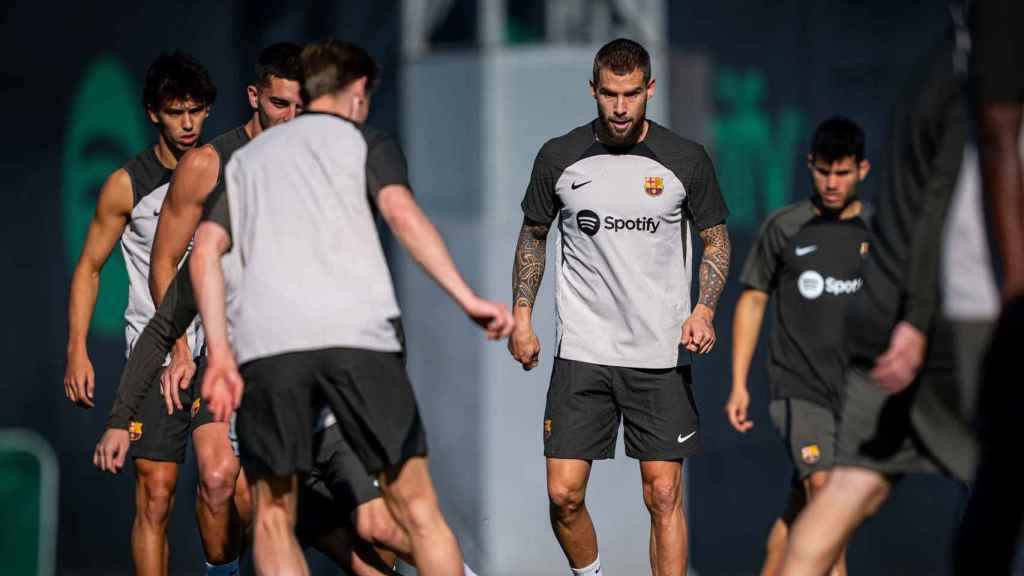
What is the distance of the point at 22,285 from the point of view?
978 cm

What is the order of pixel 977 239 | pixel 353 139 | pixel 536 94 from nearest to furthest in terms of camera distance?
1. pixel 977 239
2. pixel 353 139
3. pixel 536 94

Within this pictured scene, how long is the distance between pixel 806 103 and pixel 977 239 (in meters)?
5.53

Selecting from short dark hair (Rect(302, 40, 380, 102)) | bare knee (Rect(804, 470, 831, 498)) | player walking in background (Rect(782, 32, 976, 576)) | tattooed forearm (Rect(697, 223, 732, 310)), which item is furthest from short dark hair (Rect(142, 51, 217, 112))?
player walking in background (Rect(782, 32, 976, 576))

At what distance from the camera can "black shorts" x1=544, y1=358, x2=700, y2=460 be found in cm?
669

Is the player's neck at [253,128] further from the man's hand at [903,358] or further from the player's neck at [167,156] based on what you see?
the man's hand at [903,358]

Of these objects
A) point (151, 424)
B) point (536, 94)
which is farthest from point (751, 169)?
point (151, 424)

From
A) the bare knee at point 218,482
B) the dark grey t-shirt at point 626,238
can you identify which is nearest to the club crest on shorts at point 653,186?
the dark grey t-shirt at point 626,238

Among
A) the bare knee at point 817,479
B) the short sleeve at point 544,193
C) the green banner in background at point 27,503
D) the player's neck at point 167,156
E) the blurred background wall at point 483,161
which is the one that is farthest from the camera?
the green banner in background at point 27,503

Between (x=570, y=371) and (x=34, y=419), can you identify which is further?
(x=34, y=419)

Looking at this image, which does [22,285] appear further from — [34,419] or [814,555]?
[814,555]

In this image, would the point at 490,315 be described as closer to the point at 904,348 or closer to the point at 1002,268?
the point at 904,348

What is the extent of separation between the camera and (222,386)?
200 inches

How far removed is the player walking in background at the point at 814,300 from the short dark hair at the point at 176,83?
2.67 meters

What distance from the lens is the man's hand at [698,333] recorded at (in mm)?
6488
